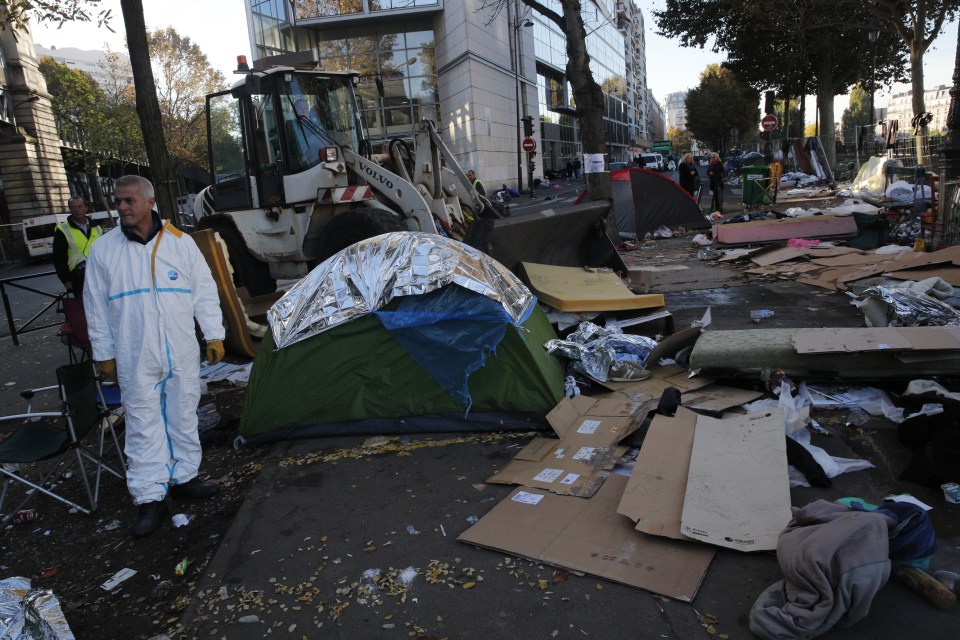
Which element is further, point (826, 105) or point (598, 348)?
point (826, 105)

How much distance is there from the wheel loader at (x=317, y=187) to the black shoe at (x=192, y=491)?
4.08 metres

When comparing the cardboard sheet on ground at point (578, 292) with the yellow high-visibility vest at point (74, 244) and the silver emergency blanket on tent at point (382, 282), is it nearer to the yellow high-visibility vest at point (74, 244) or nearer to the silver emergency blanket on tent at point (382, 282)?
the silver emergency blanket on tent at point (382, 282)

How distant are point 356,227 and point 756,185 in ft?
40.7

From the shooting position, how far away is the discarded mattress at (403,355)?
4336 mm

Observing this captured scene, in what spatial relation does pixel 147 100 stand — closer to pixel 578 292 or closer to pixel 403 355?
pixel 578 292

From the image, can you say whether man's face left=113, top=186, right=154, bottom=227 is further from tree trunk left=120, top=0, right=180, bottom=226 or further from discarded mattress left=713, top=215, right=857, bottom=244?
discarded mattress left=713, top=215, right=857, bottom=244

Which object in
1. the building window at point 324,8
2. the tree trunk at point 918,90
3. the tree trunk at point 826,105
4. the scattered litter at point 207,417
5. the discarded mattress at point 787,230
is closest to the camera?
the scattered litter at point 207,417

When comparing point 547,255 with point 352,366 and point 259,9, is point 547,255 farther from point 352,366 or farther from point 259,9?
point 259,9

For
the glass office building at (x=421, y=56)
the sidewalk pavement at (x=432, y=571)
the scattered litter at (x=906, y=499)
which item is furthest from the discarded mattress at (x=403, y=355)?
the glass office building at (x=421, y=56)

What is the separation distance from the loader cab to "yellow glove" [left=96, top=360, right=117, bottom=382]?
4.95 m

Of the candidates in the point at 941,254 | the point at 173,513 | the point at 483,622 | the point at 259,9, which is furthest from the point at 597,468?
the point at 259,9

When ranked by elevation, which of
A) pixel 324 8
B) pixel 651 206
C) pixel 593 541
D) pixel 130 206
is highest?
pixel 324 8


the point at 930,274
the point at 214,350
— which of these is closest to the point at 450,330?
the point at 214,350

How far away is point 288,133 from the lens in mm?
8258
